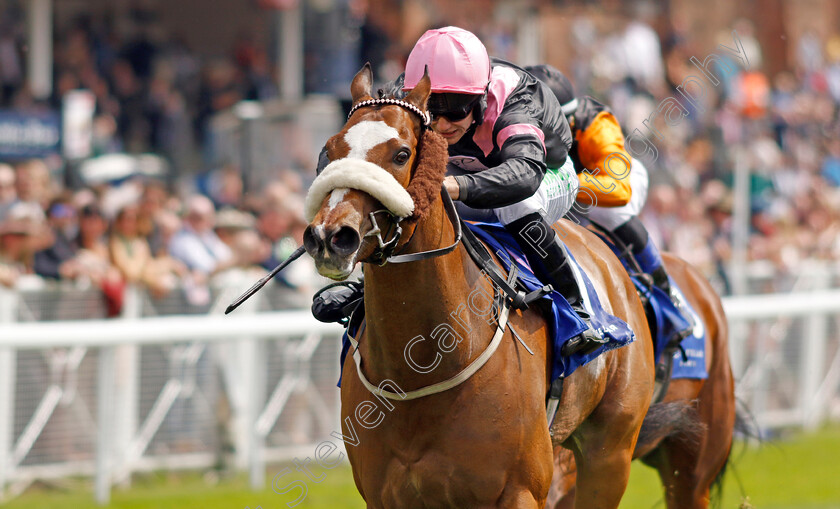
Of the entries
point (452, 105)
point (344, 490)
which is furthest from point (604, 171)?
point (344, 490)

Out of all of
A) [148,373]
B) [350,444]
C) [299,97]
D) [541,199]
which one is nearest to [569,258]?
[541,199]

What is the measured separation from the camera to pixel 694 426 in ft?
16.4

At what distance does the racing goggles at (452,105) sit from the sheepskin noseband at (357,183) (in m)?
0.69

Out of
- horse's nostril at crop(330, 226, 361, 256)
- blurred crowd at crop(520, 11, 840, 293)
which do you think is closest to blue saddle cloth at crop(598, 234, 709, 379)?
horse's nostril at crop(330, 226, 361, 256)

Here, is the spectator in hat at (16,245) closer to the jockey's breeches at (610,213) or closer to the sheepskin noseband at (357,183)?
the jockey's breeches at (610,213)

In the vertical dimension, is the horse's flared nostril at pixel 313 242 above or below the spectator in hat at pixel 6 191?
above

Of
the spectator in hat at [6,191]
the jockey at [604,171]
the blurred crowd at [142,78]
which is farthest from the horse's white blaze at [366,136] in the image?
the blurred crowd at [142,78]

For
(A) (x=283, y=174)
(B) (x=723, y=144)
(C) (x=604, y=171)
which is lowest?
(B) (x=723, y=144)

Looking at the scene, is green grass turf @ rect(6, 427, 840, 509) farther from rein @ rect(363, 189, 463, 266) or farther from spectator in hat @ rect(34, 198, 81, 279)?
rein @ rect(363, 189, 463, 266)

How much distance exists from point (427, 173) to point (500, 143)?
23.3 inches

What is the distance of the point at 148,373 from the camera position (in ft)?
22.8

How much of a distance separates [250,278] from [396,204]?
4761 mm

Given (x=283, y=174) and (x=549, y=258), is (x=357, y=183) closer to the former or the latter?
(x=549, y=258)

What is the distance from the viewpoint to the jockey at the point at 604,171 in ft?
15.4
